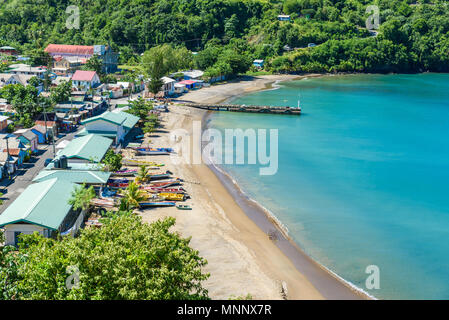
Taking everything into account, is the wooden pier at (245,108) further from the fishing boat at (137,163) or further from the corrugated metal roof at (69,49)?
the corrugated metal roof at (69,49)

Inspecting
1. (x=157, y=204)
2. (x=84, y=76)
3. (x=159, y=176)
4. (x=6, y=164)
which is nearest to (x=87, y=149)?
(x=6, y=164)

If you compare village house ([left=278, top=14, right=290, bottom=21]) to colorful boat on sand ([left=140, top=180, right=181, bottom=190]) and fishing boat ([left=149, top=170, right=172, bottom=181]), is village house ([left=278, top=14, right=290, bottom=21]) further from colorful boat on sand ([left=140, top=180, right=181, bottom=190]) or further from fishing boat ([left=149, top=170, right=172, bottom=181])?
colorful boat on sand ([left=140, top=180, right=181, bottom=190])

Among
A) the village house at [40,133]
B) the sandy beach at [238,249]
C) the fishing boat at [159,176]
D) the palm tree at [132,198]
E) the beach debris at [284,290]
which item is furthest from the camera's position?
the village house at [40,133]

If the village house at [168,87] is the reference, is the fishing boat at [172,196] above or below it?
below

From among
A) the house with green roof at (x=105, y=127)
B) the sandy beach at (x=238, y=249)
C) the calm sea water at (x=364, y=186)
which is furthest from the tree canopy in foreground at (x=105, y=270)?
the house with green roof at (x=105, y=127)

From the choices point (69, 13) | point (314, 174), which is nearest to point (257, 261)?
point (314, 174)

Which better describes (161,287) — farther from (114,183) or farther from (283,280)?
(114,183)

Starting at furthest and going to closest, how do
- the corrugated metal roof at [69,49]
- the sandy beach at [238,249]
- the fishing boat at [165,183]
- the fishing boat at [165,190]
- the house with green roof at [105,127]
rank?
the corrugated metal roof at [69,49] < the house with green roof at [105,127] < the fishing boat at [165,183] < the fishing boat at [165,190] < the sandy beach at [238,249]
